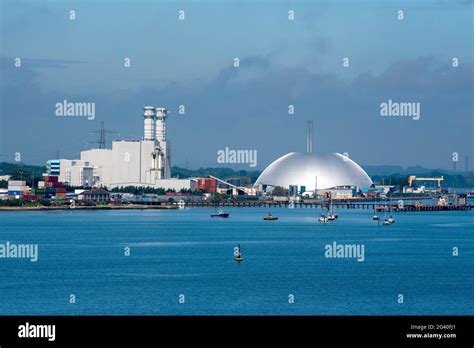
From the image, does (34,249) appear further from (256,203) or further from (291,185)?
(291,185)

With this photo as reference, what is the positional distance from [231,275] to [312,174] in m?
95.7

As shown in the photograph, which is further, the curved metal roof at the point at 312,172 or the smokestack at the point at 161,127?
the curved metal roof at the point at 312,172

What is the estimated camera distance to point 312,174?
122750 mm

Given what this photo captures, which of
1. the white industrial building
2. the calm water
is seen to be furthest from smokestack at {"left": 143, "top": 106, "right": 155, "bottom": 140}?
the calm water

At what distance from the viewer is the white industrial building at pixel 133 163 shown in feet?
321

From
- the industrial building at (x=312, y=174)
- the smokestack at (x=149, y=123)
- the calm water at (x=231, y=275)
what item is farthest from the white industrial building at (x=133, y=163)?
the calm water at (x=231, y=275)

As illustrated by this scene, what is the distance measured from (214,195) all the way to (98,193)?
1751 centimetres

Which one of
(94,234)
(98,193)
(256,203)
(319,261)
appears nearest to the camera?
(319,261)

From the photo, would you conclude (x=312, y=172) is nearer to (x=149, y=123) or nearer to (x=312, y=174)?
(x=312, y=174)

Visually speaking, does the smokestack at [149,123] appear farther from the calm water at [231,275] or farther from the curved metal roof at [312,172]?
the calm water at [231,275]

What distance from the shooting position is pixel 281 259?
32969mm

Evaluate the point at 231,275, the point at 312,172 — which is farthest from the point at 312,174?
the point at 231,275
